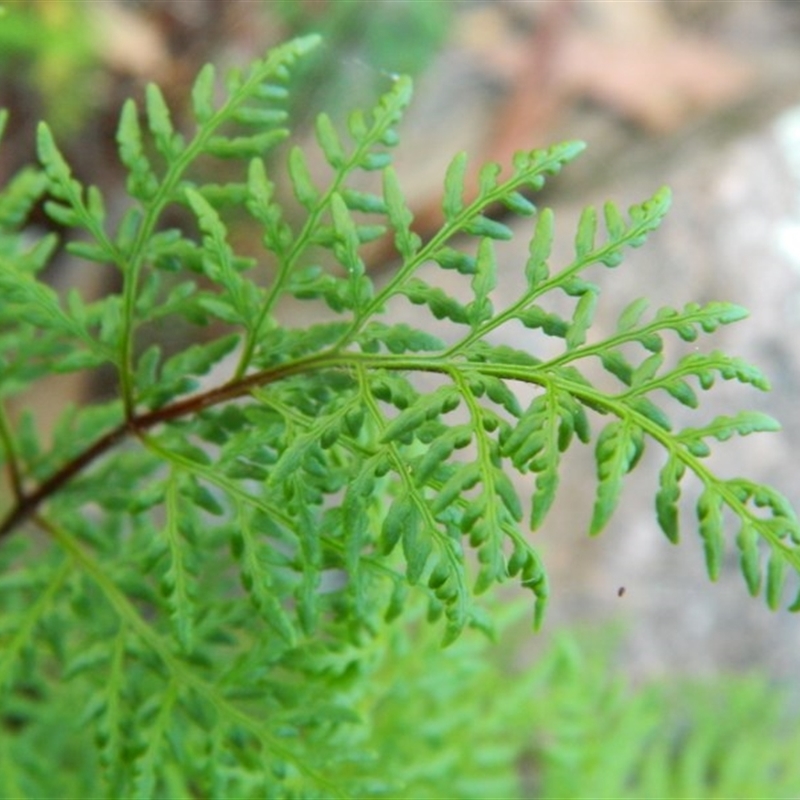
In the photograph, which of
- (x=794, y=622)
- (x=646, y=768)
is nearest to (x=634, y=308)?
(x=646, y=768)

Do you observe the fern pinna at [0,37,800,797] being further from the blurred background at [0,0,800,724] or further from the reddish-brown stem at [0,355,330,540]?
the blurred background at [0,0,800,724]

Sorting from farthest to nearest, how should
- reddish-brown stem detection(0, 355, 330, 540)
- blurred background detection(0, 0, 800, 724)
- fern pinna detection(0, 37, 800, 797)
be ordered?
1. blurred background detection(0, 0, 800, 724)
2. reddish-brown stem detection(0, 355, 330, 540)
3. fern pinna detection(0, 37, 800, 797)

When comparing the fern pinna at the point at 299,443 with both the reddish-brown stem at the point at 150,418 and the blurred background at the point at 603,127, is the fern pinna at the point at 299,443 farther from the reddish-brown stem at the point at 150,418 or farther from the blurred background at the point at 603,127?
the blurred background at the point at 603,127

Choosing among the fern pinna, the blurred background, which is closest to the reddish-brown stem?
the fern pinna

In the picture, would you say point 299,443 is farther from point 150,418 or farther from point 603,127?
point 603,127

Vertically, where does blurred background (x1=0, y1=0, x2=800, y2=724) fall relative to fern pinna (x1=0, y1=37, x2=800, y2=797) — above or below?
above

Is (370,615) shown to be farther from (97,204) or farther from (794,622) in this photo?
(794,622)
